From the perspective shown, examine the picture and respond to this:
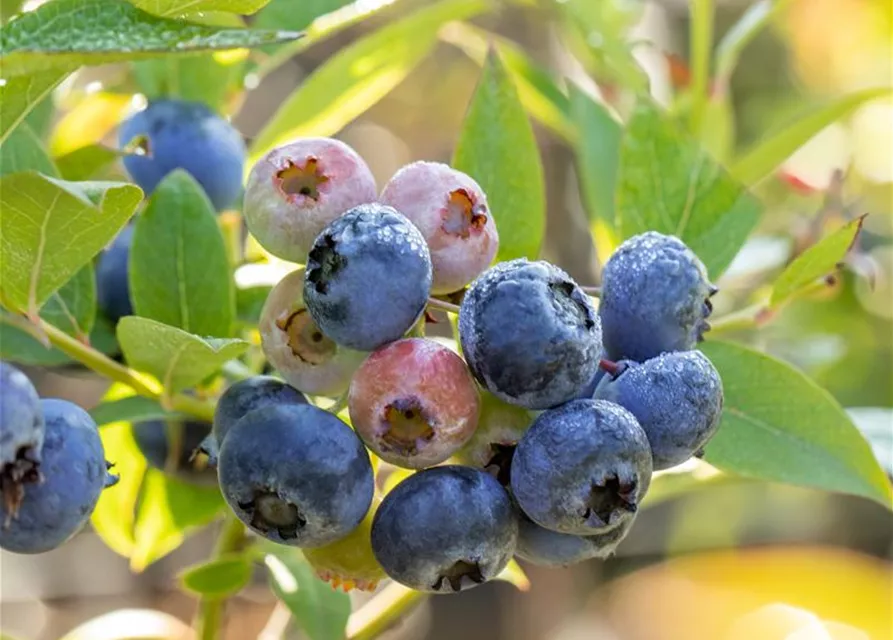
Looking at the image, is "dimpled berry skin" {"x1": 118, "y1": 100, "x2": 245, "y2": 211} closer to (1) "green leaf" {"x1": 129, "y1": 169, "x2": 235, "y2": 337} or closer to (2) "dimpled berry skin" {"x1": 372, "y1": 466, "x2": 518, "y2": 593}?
(1) "green leaf" {"x1": 129, "y1": 169, "x2": 235, "y2": 337}

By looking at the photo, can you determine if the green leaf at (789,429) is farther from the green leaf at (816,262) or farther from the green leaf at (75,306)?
the green leaf at (75,306)

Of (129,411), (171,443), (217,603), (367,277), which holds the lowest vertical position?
(217,603)

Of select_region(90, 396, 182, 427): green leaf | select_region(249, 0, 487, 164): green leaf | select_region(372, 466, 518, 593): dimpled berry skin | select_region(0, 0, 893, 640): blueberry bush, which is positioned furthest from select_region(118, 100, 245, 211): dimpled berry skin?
select_region(372, 466, 518, 593): dimpled berry skin

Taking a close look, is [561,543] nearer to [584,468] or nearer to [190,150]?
[584,468]

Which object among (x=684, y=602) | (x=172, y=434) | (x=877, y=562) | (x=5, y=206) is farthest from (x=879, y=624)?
(x=5, y=206)

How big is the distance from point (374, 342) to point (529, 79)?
0.72 meters

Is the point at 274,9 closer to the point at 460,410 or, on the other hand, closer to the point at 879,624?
the point at 460,410

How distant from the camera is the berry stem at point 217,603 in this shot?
37.5 inches

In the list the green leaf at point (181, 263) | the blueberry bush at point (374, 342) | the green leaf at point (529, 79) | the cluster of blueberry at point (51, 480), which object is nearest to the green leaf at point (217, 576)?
the blueberry bush at point (374, 342)

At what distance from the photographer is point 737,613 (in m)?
2.57

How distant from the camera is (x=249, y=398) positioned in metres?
0.64

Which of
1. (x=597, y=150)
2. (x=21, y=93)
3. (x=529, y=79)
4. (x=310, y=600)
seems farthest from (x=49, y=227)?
(x=529, y=79)

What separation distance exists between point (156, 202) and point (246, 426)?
11.4 inches

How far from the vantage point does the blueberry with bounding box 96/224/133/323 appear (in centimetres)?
89
